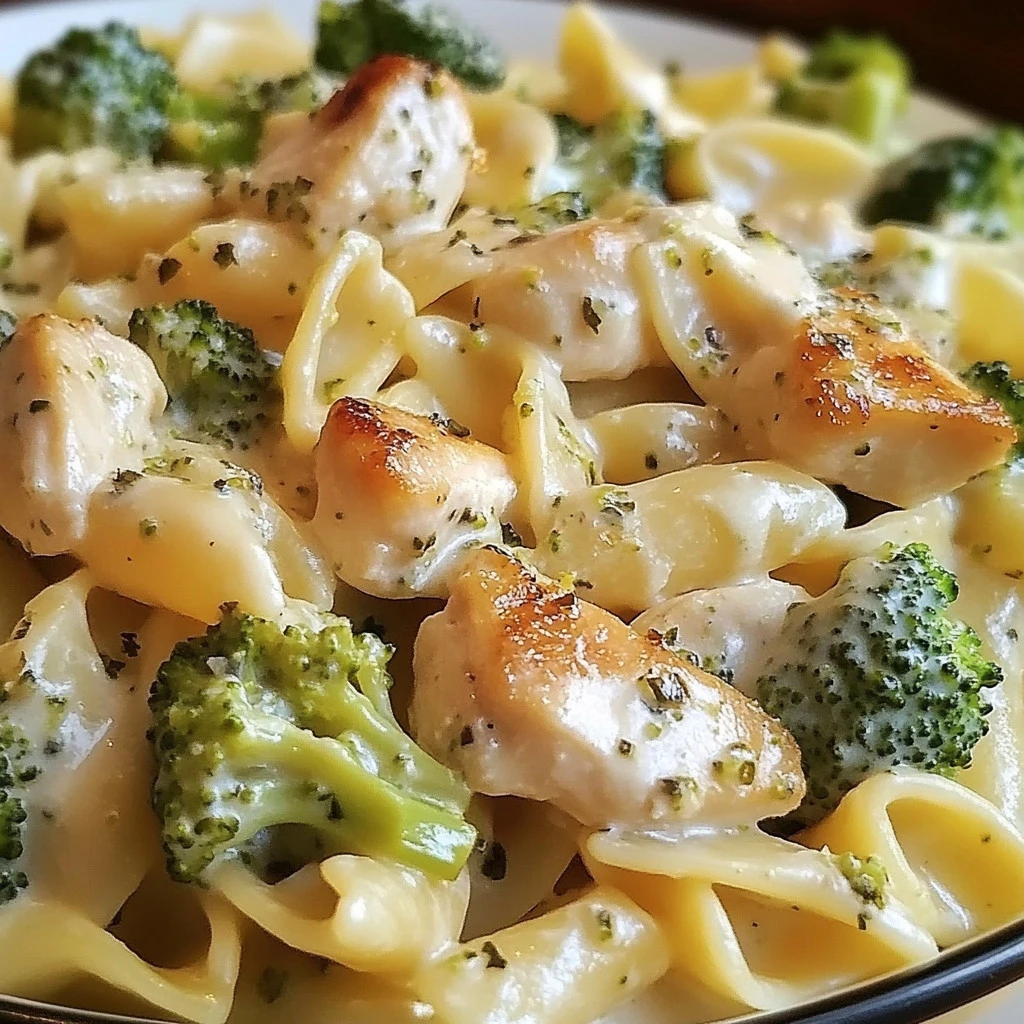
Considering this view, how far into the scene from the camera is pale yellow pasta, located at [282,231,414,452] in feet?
6.20

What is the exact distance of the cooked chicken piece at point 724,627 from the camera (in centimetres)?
171

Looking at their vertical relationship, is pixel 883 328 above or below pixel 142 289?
above

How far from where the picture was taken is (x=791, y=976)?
161 cm

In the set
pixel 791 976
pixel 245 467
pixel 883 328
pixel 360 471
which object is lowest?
pixel 791 976

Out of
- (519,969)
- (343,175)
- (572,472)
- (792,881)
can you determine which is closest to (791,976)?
(792,881)

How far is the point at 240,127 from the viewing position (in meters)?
2.58

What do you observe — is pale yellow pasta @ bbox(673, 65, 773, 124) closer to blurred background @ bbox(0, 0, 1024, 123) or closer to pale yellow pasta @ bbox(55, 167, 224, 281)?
blurred background @ bbox(0, 0, 1024, 123)

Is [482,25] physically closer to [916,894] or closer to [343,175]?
[343,175]

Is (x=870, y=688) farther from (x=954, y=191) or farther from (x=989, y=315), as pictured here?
(x=954, y=191)

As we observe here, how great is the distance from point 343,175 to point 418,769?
0.95 metres

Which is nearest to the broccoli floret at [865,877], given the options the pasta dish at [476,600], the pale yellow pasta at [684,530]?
the pasta dish at [476,600]

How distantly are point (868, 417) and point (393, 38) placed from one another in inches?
59.8

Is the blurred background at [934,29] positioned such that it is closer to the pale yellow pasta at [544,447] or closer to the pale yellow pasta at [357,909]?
the pale yellow pasta at [544,447]

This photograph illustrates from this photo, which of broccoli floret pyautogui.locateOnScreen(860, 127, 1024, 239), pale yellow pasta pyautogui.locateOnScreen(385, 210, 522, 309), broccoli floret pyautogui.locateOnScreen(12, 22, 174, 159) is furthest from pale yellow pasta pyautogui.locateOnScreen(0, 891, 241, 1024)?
broccoli floret pyautogui.locateOnScreen(860, 127, 1024, 239)
